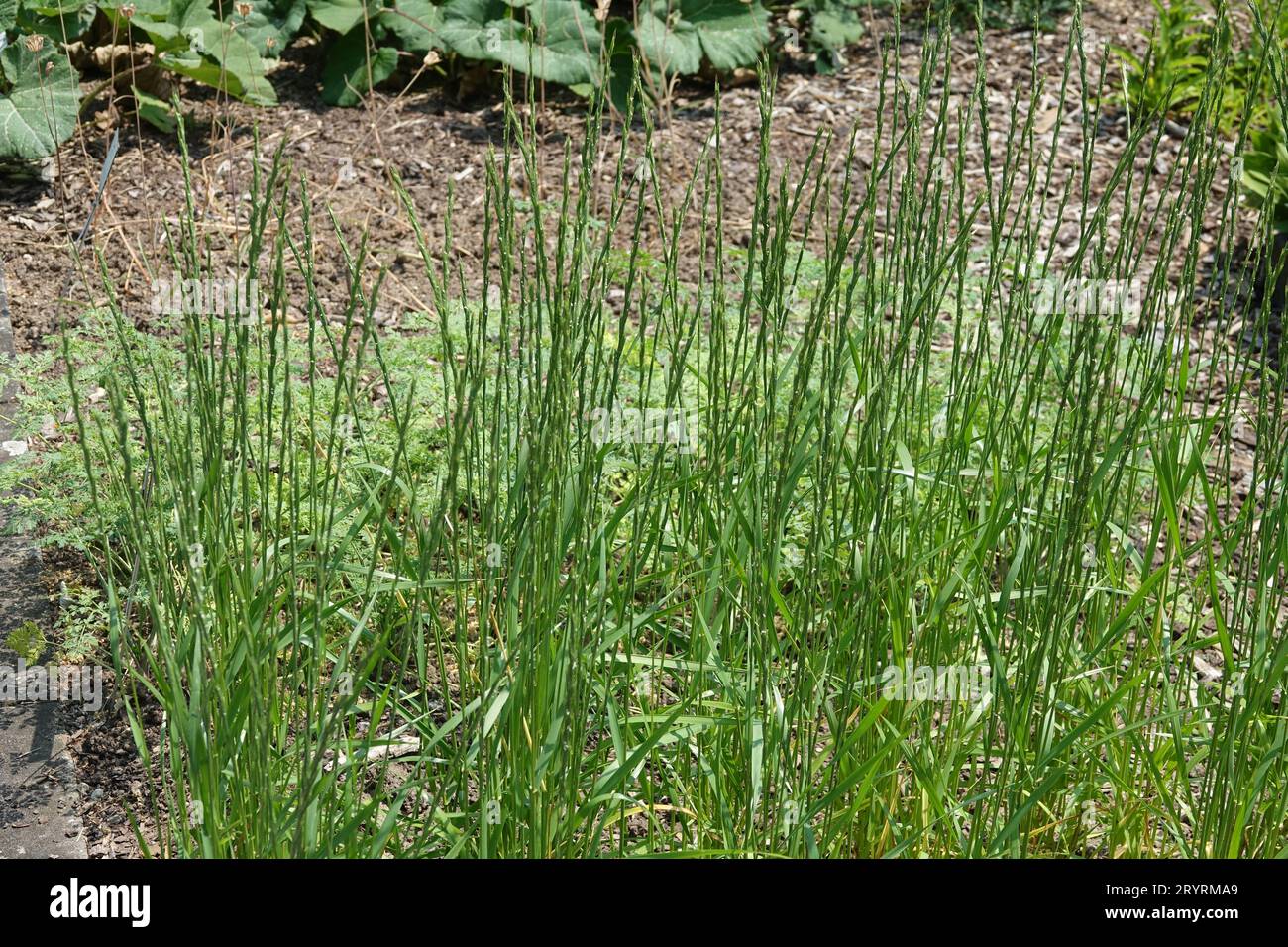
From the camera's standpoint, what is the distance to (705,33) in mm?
4672

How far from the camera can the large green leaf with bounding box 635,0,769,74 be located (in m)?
4.56

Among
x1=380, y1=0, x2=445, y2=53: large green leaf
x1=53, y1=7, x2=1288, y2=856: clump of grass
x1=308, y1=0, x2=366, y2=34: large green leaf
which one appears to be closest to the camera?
x1=53, y1=7, x2=1288, y2=856: clump of grass

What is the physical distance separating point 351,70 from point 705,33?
1.21 meters

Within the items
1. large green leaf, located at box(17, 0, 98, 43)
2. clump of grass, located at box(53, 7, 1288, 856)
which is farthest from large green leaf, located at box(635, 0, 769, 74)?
clump of grass, located at box(53, 7, 1288, 856)

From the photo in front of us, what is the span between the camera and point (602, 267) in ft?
5.08

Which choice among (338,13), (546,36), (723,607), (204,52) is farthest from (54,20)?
(723,607)

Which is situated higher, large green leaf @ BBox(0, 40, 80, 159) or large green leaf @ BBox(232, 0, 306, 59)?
large green leaf @ BBox(232, 0, 306, 59)

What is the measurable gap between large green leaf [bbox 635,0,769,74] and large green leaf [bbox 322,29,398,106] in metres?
0.86

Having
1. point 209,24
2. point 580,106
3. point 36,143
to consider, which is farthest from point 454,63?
point 36,143

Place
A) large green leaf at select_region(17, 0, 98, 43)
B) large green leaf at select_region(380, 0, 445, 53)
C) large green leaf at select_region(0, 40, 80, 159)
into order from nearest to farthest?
large green leaf at select_region(0, 40, 80, 159) → large green leaf at select_region(17, 0, 98, 43) → large green leaf at select_region(380, 0, 445, 53)

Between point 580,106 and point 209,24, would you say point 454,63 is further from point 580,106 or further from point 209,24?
point 209,24

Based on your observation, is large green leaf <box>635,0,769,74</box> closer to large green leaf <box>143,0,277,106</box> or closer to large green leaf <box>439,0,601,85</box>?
large green leaf <box>439,0,601,85</box>

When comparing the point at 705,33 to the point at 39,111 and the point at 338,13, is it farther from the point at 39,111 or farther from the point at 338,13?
the point at 39,111
